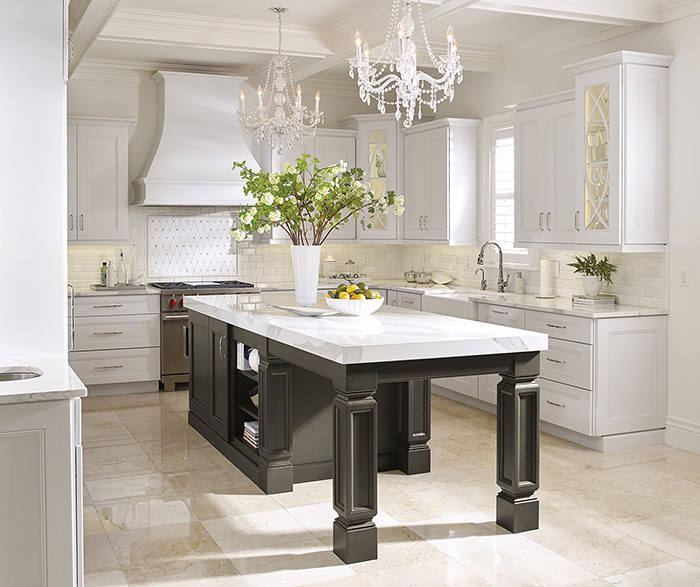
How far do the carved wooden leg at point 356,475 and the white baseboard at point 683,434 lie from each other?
8.91 feet

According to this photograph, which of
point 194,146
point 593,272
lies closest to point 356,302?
point 593,272

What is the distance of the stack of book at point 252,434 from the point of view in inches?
185

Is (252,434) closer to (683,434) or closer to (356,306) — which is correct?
(356,306)

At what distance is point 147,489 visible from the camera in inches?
178

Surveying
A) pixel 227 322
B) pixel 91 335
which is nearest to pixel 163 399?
pixel 91 335

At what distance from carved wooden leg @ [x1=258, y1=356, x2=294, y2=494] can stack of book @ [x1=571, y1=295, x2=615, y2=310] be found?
2.26 m

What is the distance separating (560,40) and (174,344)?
4185 millimetres

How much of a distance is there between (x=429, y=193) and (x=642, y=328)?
2.81 m

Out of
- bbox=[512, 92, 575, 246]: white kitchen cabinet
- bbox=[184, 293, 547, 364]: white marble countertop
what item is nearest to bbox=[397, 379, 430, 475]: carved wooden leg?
bbox=[184, 293, 547, 364]: white marble countertop

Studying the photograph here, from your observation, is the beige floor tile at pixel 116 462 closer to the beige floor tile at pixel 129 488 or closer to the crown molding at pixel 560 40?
the beige floor tile at pixel 129 488

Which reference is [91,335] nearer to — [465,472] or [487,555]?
[465,472]

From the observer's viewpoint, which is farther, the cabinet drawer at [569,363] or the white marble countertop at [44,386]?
the cabinet drawer at [569,363]

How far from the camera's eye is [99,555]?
11.8 ft

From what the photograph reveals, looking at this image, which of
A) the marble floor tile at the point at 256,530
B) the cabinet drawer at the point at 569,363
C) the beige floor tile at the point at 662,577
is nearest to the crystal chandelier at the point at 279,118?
the cabinet drawer at the point at 569,363
